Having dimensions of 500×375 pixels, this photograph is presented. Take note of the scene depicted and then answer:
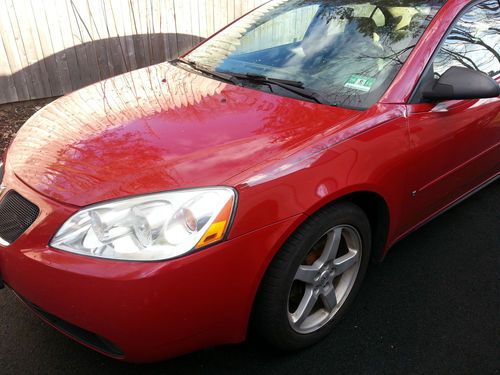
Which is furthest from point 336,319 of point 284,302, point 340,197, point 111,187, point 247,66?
point 247,66

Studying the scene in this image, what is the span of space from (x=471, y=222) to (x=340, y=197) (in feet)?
5.71

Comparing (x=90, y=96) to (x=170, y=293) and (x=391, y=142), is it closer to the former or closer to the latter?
(x=170, y=293)

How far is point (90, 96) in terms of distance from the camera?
2.43 m

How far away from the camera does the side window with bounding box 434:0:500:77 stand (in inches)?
91.2

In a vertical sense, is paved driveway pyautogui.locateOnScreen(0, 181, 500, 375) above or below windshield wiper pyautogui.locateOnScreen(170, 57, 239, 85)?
below

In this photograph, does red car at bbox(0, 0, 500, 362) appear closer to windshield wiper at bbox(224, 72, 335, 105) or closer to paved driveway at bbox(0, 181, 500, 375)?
windshield wiper at bbox(224, 72, 335, 105)

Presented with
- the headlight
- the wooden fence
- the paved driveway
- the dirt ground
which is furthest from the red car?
the wooden fence

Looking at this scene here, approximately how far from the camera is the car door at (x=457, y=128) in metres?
2.17

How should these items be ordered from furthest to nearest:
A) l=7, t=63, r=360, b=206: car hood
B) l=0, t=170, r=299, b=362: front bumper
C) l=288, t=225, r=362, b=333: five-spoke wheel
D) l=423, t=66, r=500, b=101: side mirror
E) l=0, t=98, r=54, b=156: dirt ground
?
l=0, t=98, r=54, b=156: dirt ground < l=423, t=66, r=500, b=101: side mirror < l=288, t=225, r=362, b=333: five-spoke wheel < l=7, t=63, r=360, b=206: car hood < l=0, t=170, r=299, b=362: front bumper

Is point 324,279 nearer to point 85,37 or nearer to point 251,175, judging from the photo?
point 251,175

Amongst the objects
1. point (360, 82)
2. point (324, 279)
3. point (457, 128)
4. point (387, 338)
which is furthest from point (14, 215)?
point (457, 128)

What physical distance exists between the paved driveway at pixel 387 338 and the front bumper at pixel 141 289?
386 millimetres

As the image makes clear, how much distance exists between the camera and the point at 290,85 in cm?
227

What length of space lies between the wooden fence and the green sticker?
12.6ft
